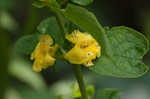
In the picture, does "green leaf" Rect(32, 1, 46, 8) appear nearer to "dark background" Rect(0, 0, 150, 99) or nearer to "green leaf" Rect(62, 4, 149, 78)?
"green leaf" Rect(62, 4, 149, 78)

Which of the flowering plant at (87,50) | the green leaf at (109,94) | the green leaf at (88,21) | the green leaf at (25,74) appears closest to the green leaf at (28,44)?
the flowering plant at (87,50)

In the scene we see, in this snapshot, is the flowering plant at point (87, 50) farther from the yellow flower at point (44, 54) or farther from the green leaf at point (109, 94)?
the green leaf at point (109, 94)

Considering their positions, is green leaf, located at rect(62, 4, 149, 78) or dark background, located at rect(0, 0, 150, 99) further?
dark background, located at rect(0, 0, 150, 99)

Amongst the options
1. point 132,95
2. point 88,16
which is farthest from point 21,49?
point 132,95

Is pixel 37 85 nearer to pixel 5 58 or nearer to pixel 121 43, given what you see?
pixel 5 58

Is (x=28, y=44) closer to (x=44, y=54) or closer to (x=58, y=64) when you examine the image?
(x=44, y=54)

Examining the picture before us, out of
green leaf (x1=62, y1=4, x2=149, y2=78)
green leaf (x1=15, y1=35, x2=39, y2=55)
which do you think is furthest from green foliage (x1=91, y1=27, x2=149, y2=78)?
green leaf (x1=15, y1=35, x2=39, y2=55)
